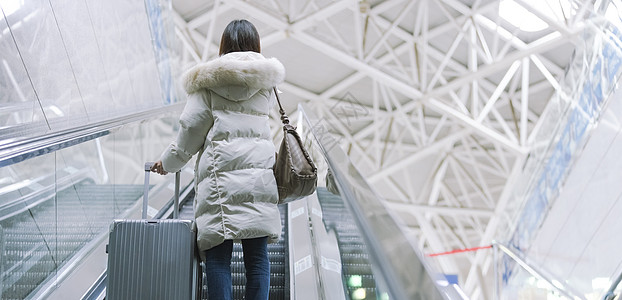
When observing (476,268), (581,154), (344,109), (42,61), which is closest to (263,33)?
(344,109)

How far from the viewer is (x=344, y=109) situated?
23.1 metres

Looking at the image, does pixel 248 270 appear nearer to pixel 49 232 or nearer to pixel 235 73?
pixel 235 73

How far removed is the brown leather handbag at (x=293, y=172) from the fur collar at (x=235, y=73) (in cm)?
35

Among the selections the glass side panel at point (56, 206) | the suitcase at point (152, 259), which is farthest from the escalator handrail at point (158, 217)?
the suitcase at point (152, 259)

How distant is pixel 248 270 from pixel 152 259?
0.49 metres

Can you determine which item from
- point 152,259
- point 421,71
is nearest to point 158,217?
point 152,259

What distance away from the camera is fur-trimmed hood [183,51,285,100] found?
3.63 meters

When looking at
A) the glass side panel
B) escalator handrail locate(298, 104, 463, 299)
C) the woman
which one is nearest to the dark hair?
the woman

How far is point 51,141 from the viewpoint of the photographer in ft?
11.7

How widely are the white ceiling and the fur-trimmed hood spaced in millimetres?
9918

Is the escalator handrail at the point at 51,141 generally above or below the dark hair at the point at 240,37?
below

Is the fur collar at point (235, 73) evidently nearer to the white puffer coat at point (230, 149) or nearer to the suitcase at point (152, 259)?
the white puffer coat at point (230, 149)

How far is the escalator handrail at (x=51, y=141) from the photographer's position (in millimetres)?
2941

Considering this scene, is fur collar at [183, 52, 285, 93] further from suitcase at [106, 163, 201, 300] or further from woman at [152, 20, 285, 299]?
suitcase at [106, 163, 201, 300]
